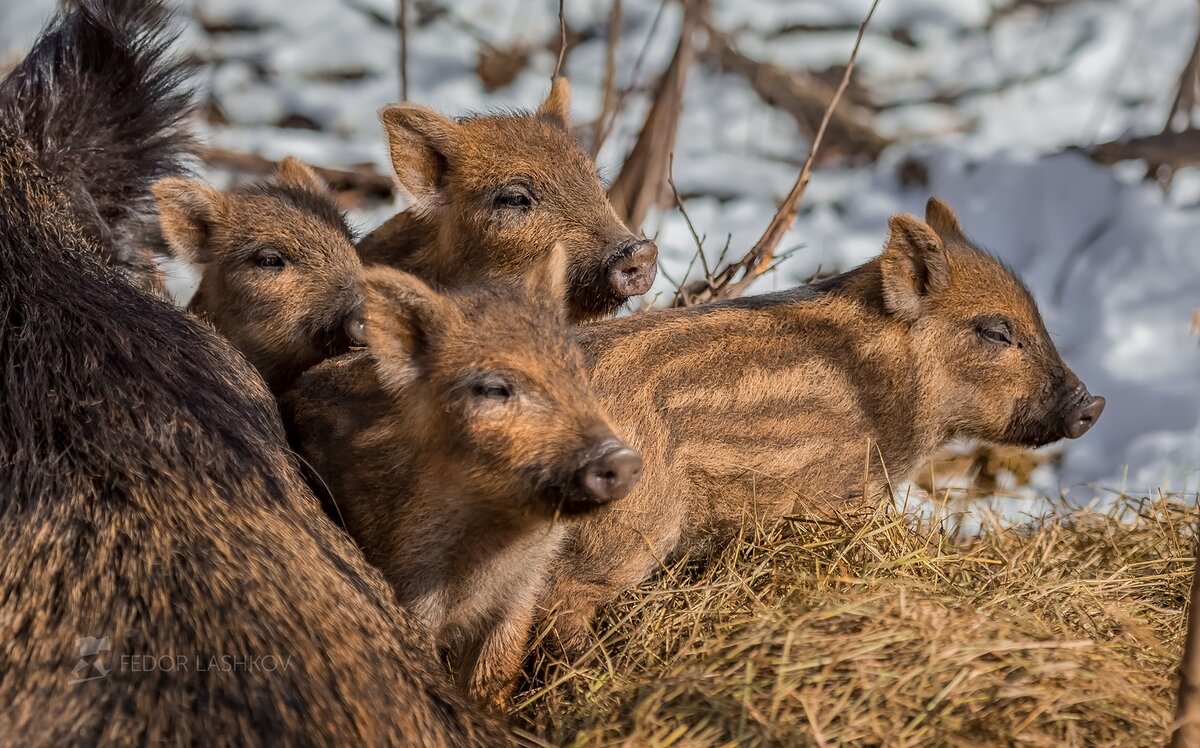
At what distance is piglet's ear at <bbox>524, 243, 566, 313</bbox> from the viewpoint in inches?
151

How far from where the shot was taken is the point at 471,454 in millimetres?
3504

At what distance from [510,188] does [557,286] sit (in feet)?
2.99

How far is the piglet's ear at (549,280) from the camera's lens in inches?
151

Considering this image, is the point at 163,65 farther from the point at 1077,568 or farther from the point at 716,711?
the point at 1077,568

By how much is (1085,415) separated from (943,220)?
3.08 ft

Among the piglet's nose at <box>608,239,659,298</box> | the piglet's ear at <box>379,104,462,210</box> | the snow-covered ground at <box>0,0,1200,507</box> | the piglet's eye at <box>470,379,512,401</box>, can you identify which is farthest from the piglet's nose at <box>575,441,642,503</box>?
the snow-covered ground at <box>0,0,1200,507</box>

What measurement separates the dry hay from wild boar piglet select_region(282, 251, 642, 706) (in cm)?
29

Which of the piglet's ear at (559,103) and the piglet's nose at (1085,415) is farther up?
the piglet's ear at (559,103)

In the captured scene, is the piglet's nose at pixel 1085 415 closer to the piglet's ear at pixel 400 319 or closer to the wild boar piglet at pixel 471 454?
the wild boar piglet at pixel 471 454

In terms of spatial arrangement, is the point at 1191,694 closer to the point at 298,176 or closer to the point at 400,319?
the point at 400,319

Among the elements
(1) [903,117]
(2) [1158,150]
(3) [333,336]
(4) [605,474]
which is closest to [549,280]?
(4) [605,474]

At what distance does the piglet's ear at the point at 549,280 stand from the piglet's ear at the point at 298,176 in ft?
4.74

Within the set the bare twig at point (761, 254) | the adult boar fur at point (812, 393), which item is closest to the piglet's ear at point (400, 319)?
the adult boar fur at point (812, 393)

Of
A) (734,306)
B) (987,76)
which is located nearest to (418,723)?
(734,306)
